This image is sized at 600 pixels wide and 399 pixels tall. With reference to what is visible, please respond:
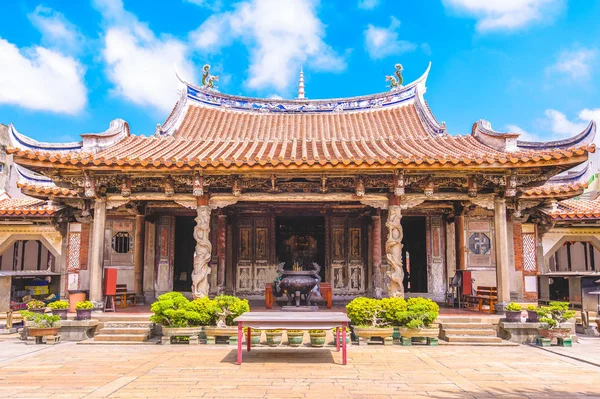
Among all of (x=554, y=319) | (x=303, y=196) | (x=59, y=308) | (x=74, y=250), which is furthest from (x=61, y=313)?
(x=554, y=319)

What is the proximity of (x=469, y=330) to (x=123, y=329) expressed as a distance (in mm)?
6167

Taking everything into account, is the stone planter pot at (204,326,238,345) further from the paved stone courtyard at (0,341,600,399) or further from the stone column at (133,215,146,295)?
the stone column at (133,215,146,295)

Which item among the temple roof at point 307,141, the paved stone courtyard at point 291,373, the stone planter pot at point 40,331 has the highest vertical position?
the temple roof at point 307,141

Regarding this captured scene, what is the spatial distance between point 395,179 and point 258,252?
5.02 metres

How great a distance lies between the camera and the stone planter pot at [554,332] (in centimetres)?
852

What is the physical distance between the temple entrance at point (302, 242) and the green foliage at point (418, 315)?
542cm

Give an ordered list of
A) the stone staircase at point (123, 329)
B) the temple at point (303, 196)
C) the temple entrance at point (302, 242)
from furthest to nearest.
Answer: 1. the temple entrance at point (302, 242)
2. the temple at point (303, 196)
3. the stone staircase at point (123, 329)

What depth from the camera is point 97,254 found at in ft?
32.1

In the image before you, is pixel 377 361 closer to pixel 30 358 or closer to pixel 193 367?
pixel 193 367

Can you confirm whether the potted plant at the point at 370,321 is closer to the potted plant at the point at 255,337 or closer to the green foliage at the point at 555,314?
the potted plant at the point at 255,337

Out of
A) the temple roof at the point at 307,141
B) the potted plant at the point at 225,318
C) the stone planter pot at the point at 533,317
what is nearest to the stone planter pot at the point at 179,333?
the potted plant at the point at 225,318

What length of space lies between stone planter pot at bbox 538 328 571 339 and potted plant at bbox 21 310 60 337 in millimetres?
8521

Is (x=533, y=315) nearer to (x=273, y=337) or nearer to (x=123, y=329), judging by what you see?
(x=273, y=337)

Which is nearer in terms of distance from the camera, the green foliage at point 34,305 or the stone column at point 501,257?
the stone column at point 501,257
